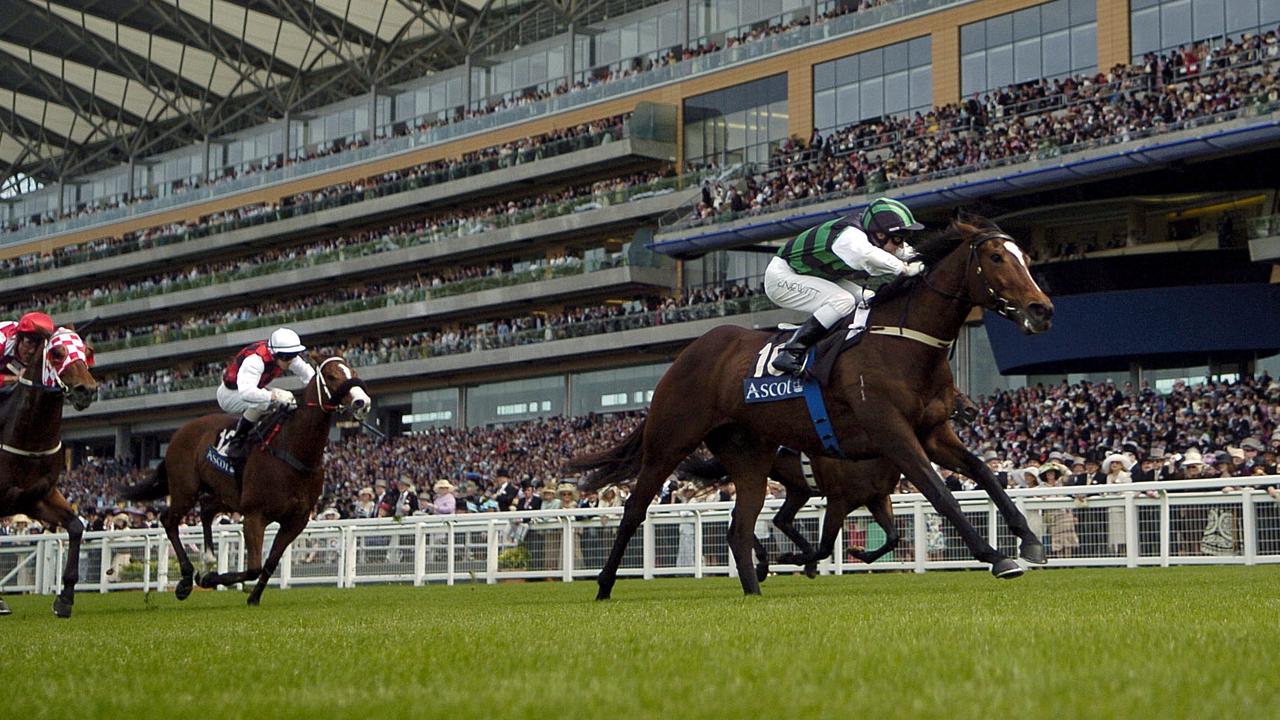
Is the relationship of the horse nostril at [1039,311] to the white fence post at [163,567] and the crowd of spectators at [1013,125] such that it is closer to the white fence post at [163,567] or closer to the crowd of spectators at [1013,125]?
the white fence post at [163,567]

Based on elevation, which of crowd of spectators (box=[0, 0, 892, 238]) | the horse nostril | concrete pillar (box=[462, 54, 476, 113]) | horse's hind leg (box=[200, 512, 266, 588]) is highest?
concrete pillar (box=[462, 54, 476, 113])

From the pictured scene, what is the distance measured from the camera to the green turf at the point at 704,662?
364cm

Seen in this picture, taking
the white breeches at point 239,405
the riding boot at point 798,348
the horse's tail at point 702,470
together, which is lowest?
the horse's tail at point 702,470

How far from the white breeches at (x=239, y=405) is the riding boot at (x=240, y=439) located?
0.23 ft

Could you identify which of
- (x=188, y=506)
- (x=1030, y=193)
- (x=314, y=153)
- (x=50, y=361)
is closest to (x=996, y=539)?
(x=188, y=506)

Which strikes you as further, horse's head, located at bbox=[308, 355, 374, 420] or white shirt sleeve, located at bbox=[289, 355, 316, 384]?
white shirt sleeve, located at bbox=[289, 355, 316, 384]

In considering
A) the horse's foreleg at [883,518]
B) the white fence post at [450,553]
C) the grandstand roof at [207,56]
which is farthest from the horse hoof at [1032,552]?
the grandstand roof at [207,56]

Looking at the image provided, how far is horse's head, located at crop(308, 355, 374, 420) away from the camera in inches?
467

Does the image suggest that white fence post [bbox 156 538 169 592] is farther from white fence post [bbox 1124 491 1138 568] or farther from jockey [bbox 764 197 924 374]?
white fence post [bbox 1124 491 1138 568]

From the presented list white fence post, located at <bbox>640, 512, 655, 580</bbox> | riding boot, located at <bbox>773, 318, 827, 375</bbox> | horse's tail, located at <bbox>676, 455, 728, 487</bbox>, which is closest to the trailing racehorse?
horse's tail, located at <bbox>676, 455, 728, 487</bbox>

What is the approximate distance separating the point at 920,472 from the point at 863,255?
148 centimetres

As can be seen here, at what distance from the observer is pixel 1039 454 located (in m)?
24.1

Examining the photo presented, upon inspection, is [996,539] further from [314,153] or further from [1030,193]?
[314,153]

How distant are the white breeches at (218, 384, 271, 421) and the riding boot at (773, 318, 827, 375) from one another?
4594mm
